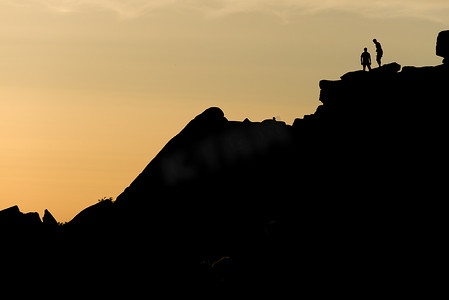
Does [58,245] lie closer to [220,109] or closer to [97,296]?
[97,296]

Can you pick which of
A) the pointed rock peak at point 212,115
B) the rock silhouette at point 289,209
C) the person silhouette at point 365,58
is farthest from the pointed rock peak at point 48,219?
the person silhouette at point 365,58

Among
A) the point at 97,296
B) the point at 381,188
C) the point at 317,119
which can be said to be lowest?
the point at 97,296

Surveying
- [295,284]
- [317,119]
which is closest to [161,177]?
[317,119]

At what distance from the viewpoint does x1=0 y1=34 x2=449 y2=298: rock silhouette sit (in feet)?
298

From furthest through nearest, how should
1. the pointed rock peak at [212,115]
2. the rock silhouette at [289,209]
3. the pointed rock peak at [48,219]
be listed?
the pointed rock peak at [48,219] < the pointed rock peak at [212,115] < the rock silhouette at [289,209]

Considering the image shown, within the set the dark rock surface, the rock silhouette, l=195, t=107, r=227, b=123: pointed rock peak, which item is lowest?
the rock silhouette

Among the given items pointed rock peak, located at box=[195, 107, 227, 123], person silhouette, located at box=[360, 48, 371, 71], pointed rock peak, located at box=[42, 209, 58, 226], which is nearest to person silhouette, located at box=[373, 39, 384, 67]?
person silhouette, located at box=[360, 48, 371, 71]

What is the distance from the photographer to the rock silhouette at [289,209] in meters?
90.8

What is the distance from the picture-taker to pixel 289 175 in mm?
116312

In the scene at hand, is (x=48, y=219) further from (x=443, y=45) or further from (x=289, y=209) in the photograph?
(x=443, y=45)

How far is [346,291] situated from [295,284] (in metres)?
4.23

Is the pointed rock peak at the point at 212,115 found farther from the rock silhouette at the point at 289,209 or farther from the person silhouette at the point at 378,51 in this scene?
the person silhouette at the point at 378,51

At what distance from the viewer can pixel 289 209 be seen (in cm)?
11012

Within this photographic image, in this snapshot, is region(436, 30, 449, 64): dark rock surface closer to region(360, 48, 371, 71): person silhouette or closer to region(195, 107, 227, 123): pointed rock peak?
region(360, 48, 371, 71): person silhouette
